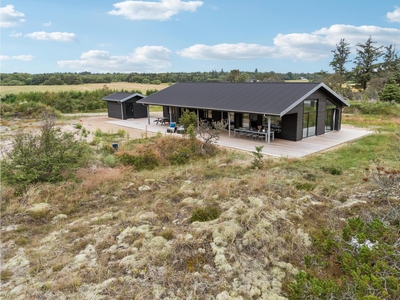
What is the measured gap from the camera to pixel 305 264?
5.09 m

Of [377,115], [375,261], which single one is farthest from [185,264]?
[377,115]

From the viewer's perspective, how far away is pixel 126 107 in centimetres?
2745

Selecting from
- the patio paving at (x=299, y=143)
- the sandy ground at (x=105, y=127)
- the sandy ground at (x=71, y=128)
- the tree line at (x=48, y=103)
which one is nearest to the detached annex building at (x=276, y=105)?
the patio paving at (x=299, y=143)

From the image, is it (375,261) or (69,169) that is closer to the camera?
(375,261)

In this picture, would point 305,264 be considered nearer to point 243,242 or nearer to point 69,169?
point 243,242

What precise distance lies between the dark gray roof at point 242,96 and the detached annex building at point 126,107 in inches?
144

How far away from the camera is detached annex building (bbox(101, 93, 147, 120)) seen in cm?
2717

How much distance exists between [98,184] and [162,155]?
4.45 metres

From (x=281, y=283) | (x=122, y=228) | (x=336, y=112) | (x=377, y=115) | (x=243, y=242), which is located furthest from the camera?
(x=377, y=115)

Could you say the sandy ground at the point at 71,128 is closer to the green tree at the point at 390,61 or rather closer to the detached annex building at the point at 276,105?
the detached annex building at the point at 276,105

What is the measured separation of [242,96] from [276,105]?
3456mm

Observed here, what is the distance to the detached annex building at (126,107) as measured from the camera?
27172mm

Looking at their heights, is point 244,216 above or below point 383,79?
below

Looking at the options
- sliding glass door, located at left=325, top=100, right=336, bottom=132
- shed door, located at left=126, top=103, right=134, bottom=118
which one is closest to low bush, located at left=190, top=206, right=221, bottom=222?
sliding glass door, located at left=325, top=100, right=336, bottom=132
